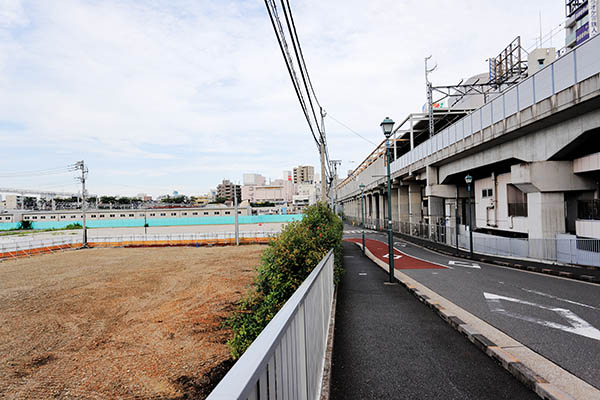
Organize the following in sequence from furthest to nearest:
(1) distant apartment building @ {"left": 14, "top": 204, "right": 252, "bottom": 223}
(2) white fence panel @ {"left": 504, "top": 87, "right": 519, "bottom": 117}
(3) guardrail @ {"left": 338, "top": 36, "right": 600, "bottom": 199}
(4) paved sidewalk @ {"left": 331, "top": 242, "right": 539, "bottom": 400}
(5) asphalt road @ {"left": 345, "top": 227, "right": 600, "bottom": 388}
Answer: (1) distant apartment building @ {"left": 14, "top": 204, "right": 252, "bottom": 223} → (2) white fence panel @ {"left": 504, "top": 87, "right": 519, "bottom": 117} → (3) guardrail @ {"left": 338, "top": 36, "right": 600, "bottom": 199} → (5) asphalt road @ {"left": 345, "top": 227, "right": 600, "bottom": 388} → (4) paved sidewalk @ {"left": 331, "top": 242, "right": 539, "bottom": 400}

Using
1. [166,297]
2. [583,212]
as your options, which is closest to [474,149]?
[583,212]

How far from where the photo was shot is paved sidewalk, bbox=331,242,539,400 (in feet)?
15.8

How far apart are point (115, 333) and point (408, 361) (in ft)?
37.2

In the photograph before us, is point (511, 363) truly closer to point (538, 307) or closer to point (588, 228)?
point (538, 307)

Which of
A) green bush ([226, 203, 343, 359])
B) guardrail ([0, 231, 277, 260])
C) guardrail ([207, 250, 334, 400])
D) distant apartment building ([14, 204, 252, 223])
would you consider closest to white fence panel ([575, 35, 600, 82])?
green bush ([226, 203, 343, 359])

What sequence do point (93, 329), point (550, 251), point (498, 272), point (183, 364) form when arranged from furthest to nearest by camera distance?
point (550, 251)
point (498, 272)
point (93, 329)
point (183, 364)

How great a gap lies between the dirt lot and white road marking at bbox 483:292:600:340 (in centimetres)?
807

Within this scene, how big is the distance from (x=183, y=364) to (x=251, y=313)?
3.58 m

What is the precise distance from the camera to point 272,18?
23.1 ft

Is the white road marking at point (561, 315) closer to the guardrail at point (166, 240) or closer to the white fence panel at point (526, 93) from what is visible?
the white fence panel at point (526, 93)

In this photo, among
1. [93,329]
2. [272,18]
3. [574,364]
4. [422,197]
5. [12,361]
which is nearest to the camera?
[574,364]

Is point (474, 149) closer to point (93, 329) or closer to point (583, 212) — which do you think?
point (583, 212)

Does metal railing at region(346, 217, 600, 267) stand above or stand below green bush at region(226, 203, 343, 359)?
below

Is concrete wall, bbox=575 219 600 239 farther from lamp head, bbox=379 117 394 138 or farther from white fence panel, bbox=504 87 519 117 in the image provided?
lamp head, bbox=379 117 394 138
